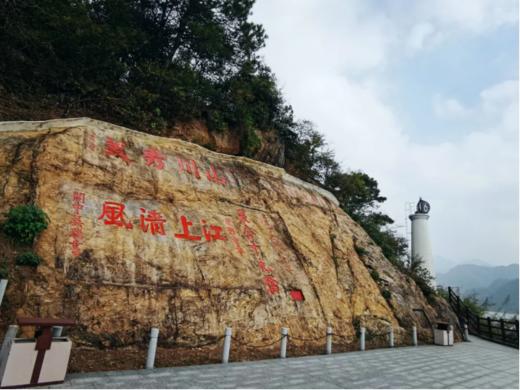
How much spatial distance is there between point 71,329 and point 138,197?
3.97 metres

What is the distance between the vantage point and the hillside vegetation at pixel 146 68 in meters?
11.2

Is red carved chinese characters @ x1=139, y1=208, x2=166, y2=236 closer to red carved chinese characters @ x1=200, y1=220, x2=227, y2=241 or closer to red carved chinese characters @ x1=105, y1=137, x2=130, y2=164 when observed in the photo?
red carved chinese characters @ x1=200, y1=220, x2=227, y2=241

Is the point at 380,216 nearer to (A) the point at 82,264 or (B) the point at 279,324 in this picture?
(B) the point at 279,324

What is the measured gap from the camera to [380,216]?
27297 mm

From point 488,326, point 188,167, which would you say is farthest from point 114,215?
point 488,326

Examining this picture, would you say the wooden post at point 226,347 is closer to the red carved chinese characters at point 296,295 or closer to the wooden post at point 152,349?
the wooden post at point 152,349

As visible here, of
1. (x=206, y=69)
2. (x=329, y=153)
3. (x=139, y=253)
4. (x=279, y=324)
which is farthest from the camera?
(x=329, y=153)

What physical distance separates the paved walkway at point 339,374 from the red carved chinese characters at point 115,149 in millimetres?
6109

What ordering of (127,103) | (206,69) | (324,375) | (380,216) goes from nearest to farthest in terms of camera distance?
(324,375), (127,103), (206,69), (380,216)

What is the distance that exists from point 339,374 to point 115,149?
343 inches

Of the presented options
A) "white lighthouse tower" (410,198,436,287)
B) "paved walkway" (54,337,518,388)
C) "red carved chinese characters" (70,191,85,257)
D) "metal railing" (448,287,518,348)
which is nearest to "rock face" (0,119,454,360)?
"red carved chinese characters" (70,191,85,257)

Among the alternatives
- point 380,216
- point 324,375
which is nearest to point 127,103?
point 324,375

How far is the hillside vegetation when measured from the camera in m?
11.2

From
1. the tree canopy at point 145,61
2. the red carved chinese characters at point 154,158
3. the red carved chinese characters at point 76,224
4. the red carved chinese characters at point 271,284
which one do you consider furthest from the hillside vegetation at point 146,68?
the red carved chinese characters at point 271,284
